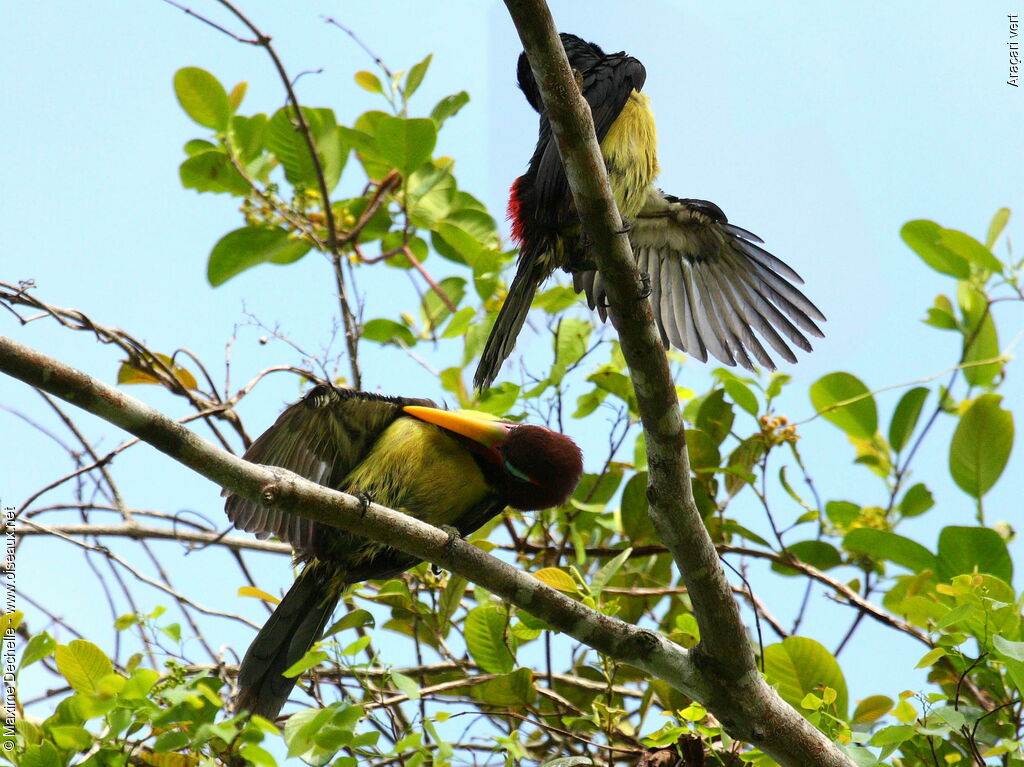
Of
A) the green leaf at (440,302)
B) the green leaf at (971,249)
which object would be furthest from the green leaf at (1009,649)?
the green leaf at (440,302)

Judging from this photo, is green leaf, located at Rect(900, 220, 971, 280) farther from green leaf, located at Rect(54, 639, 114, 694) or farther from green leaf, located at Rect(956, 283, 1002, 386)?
green leaf, located at Rect(54, 639, 114, 694)

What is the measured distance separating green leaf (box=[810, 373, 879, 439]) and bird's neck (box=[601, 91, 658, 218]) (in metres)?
0.96

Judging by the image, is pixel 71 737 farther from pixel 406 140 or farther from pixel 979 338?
pixel 979 338

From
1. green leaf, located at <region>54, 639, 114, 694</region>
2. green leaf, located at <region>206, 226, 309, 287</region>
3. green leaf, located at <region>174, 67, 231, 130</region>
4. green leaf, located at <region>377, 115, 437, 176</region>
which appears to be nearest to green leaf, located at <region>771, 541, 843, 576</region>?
green leaf, located at <region>377, 115, 437, 176</region>

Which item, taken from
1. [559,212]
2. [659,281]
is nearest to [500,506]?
[559,212]

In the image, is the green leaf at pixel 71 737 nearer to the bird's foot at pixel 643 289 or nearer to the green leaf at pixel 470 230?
the bird's foot at pixel 643 289

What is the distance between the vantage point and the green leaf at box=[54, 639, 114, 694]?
2.37 meters

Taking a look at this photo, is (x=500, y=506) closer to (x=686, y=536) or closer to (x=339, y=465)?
(x=339, y=465)

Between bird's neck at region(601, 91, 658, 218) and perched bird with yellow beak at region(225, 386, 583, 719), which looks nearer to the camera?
perched bird with yellow beak at region(225, 386, 583, 719)

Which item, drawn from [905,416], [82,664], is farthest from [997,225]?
[82,664]

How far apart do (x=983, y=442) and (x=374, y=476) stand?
6.70 feet

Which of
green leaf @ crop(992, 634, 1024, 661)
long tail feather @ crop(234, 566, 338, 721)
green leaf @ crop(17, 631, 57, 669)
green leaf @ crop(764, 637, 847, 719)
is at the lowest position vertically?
green leaf @ crop(17, 631, 57, 669)

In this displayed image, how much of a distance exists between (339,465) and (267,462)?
0.26 meters

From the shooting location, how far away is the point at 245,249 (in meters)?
4.15
